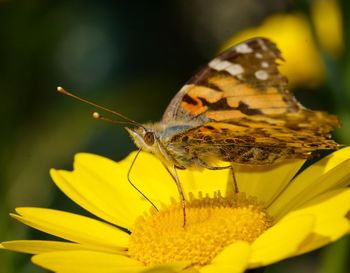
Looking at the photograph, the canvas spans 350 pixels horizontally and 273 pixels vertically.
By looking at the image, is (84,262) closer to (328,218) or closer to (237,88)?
(328,218)

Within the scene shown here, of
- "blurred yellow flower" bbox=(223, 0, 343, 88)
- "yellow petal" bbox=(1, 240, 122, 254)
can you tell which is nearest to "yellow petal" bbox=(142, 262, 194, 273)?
"yellow petal" bbox=(1, 240, 122, 254)

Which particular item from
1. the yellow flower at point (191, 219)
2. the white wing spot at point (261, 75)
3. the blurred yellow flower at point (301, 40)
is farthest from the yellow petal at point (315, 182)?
the blurred yellow flower at point (301, 40)

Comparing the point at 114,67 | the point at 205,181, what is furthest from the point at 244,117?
the point at 114,67

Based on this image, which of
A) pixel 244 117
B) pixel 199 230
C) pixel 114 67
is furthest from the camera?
pixel 114 67

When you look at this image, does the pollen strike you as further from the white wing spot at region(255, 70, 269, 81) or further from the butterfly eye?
the white wing spot at region(255, 70, 269, 81)

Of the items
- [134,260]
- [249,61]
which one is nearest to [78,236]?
[134,260]

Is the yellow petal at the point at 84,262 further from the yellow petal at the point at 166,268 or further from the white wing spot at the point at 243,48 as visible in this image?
the white wing spot at the point at 243,48
